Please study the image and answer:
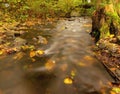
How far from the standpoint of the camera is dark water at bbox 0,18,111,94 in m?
5.15

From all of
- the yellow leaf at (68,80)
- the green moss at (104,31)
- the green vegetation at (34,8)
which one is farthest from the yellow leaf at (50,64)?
the green vegetation at (34,8)

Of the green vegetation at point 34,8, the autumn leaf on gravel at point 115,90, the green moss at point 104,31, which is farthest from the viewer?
the green vegetation at point 34,8

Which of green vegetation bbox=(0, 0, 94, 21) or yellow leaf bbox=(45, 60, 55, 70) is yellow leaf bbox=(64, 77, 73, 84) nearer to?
yellow leaf bbox=(45, 60, 55, 70)

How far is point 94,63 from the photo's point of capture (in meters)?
6.63

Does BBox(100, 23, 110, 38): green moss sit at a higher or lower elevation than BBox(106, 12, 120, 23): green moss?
lower

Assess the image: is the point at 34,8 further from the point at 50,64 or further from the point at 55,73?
the point at 55,73

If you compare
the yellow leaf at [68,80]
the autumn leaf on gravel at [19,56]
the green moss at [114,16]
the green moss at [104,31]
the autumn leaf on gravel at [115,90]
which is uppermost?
the green moss at [114,16]

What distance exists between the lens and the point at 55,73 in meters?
5.94

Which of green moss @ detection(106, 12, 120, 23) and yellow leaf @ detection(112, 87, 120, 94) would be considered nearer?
yellow leaf @ detection(112, 87, 120, 94)

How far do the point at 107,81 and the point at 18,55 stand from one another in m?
3.69

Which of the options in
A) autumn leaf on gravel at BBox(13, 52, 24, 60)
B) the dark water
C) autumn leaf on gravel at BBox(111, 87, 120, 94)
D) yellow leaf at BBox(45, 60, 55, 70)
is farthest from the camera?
autumn leaf on gravel at BBox(13, 52, 24, 60)

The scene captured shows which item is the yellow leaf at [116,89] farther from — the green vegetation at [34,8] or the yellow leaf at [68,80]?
the green vegetation at [34,8]

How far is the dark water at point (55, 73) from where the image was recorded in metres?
5.15

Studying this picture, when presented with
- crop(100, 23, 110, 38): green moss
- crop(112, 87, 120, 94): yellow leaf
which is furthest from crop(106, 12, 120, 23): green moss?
crop(112, 87, 120, 94): yellow leaf
